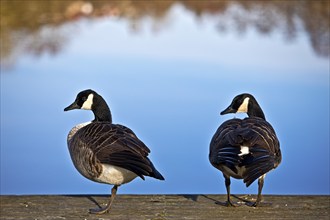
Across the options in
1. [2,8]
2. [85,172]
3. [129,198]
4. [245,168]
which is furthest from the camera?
[2,8]

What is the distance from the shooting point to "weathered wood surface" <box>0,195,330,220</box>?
6094 millimetres

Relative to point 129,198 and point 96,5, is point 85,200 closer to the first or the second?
point 129,198

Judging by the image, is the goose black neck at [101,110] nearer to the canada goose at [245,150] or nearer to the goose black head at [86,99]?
the goose black head at [86,99]

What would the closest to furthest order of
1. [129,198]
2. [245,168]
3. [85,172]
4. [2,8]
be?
[245,168] < [85,172] < [129,198] < [2,8]

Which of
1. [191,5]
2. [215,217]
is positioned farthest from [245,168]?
[191,5]

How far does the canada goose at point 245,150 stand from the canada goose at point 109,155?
487 millimetres

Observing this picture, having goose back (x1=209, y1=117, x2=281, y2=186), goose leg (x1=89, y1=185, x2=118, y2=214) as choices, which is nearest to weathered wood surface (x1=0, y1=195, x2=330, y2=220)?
goose leg (x1=89, y1=185, x2=118, y2=214)

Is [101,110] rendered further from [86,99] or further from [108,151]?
[108,151]

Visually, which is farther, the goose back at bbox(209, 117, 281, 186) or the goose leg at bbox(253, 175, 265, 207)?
the goose leg at bbox(253, 175, 265, 207)

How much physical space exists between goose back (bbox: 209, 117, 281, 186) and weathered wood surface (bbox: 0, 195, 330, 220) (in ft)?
1.08

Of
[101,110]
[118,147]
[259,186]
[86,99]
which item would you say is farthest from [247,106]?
[118,147]

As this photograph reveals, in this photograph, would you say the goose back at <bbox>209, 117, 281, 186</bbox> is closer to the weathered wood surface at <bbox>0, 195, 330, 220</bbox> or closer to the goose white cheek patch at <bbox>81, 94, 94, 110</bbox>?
the weathered wood surface at <bbox>0, 195, 330, 220</bbox>

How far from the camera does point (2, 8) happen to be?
788 inches

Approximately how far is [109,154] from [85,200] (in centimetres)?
78
